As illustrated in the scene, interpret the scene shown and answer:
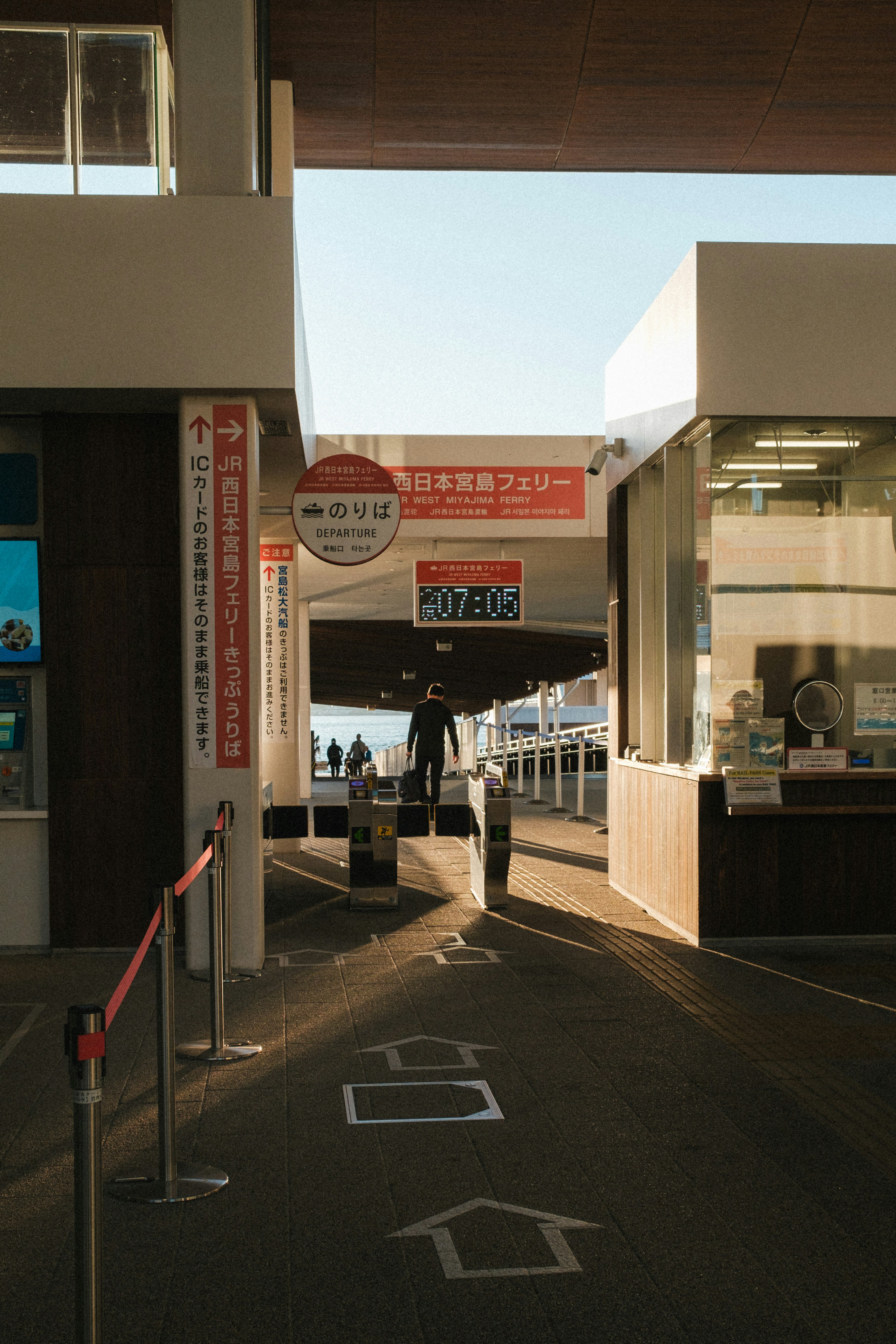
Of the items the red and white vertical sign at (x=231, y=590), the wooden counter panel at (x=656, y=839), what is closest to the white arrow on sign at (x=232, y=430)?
the red and white vertical sign at (x=231, y=590)

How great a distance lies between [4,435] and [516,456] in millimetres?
6849

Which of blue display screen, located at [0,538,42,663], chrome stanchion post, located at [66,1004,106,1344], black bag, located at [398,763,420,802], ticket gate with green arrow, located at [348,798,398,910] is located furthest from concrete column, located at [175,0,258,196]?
black bag, located at [398,763,420,802]

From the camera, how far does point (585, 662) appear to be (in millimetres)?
27172

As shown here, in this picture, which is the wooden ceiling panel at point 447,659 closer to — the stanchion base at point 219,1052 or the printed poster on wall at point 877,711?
the printed poster on wall at point 877,711

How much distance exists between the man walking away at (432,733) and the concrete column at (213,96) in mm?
7606

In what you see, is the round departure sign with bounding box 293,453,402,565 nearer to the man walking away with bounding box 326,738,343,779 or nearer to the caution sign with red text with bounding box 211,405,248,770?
the caution sign with red text with bounding box 211,405,248,770

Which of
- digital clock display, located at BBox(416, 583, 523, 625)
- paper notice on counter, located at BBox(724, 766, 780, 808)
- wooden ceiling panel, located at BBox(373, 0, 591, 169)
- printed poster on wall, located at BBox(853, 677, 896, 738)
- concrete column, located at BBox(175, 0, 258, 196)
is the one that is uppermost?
wooden ceiling panel, located at BBox(373, 0, 591, 169)

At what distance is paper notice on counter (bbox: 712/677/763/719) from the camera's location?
743cm

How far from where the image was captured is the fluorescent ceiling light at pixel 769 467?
25.0ft

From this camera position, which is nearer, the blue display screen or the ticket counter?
the blue display screen

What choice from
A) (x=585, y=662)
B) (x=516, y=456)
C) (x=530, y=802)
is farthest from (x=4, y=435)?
(x=585, y=662)

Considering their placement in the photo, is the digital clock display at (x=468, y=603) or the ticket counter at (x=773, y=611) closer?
the ticket counter at (x=773, y=611)

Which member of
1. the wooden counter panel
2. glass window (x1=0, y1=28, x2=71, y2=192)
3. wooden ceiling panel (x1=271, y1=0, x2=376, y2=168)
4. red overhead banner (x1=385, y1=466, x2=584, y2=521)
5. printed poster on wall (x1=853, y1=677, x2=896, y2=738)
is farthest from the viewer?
red overhead banner (x1=385, y1=466, x2=584, y2=521)

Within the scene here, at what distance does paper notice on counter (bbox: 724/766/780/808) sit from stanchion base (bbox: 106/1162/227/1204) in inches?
169
